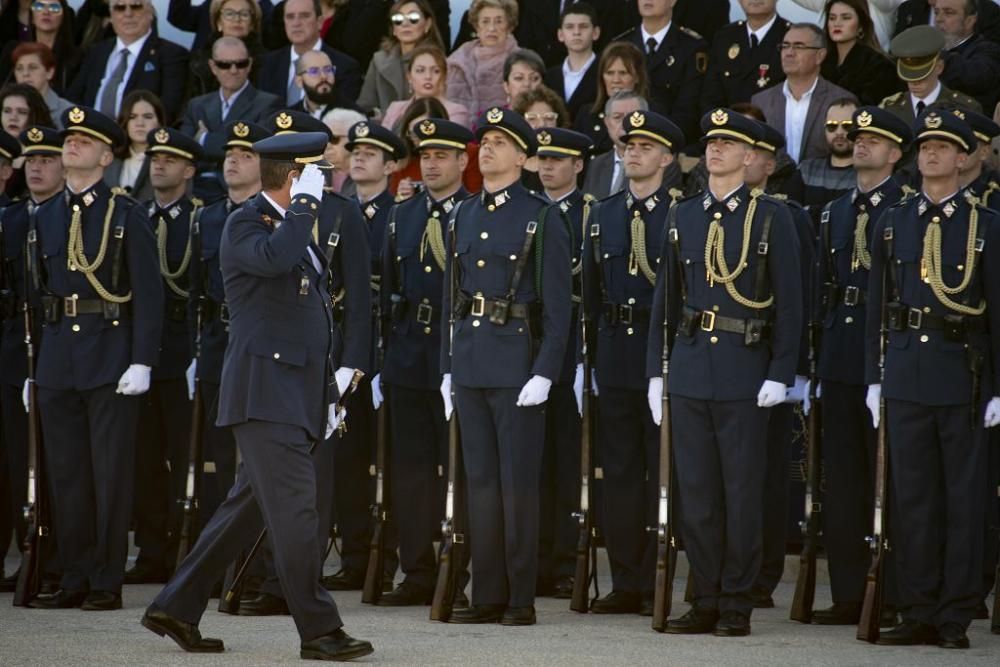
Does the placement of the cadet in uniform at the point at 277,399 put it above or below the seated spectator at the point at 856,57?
below

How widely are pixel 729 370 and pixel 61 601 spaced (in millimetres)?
3277

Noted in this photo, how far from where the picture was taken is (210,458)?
10.7 meters

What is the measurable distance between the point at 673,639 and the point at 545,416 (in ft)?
5.36

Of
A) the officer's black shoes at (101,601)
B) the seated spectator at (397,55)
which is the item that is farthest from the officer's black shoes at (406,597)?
the seated spectator at (397,55)

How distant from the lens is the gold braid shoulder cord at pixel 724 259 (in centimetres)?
847

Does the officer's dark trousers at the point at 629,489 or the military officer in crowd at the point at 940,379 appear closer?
the military officer in crowd at the point at 940,379

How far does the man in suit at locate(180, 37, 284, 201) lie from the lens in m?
12.5

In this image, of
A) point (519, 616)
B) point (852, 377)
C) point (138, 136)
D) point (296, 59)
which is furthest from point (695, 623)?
point (296, 59)

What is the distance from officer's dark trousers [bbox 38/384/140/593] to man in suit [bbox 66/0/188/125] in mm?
4629

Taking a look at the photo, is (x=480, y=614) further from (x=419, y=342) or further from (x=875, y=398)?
(x=875, y=398)

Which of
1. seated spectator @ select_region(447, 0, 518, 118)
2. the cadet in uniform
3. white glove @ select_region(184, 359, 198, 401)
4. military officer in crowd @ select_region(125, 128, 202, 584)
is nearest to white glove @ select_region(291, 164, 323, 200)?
the cadet in uniform

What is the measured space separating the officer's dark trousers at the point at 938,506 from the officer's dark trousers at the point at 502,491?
5.16ft

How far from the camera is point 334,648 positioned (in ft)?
24.1

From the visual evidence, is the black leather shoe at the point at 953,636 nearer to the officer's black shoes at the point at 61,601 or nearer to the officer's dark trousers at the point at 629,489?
the officer's dark trousers at the point at 629,489
